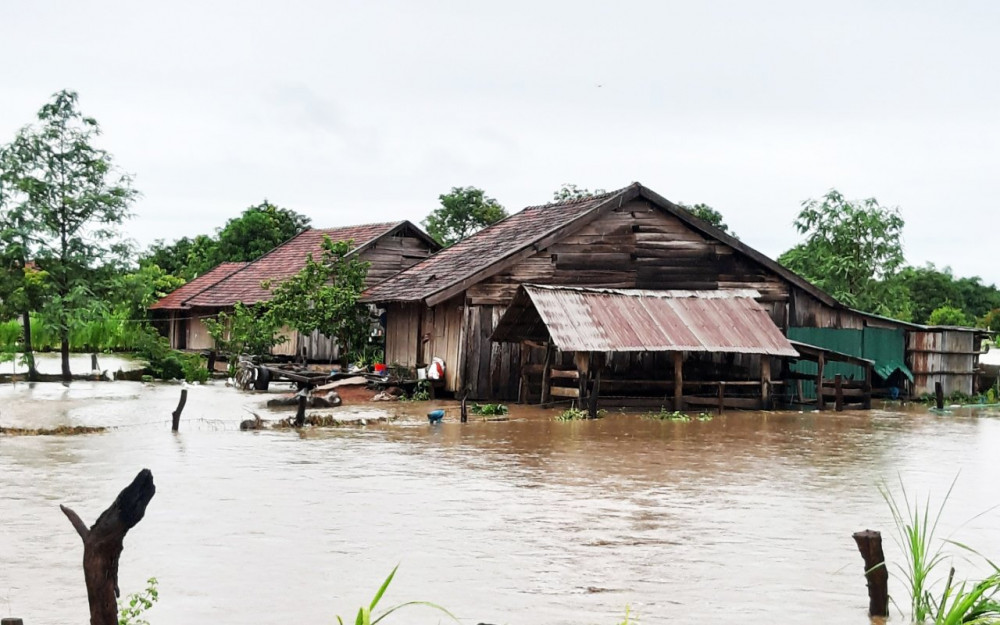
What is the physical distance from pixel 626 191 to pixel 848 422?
721 cm

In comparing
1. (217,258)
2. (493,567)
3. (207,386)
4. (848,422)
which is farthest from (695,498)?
(217,258)

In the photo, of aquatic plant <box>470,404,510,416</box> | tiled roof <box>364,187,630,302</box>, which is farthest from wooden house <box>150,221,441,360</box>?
aquatic plant <box>470,404,510,416</box>

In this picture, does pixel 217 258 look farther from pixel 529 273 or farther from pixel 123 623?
pixel 123 623

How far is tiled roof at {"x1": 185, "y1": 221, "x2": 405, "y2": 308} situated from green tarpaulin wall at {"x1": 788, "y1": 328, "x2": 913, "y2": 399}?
14608 millimetres

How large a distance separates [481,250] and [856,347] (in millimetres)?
9466

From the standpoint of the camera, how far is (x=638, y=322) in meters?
23.8

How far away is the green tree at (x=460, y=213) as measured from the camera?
51.4 metres

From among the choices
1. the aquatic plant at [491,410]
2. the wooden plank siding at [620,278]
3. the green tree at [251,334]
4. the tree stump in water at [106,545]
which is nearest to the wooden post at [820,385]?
the wooden plank siding at [620,278]

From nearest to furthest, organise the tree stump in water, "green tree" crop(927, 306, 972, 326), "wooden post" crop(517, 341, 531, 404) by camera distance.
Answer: the tree stump in water < "wooden post" crop(517, 341, 531, 404) < "green tree" crop(927, 306, 972, 326)

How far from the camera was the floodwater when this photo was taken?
8.26m

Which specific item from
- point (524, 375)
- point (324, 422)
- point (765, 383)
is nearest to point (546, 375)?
point (524, 375)

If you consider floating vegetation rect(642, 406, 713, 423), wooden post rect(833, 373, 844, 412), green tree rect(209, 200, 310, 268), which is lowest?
floating vegetation rect(642, 406, 713, 423)

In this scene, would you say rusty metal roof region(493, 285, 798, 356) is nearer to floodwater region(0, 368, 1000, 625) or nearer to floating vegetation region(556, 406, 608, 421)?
floating vegetation region(556, 406, 608, 421)

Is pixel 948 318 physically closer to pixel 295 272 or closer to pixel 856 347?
pixel 856 347
